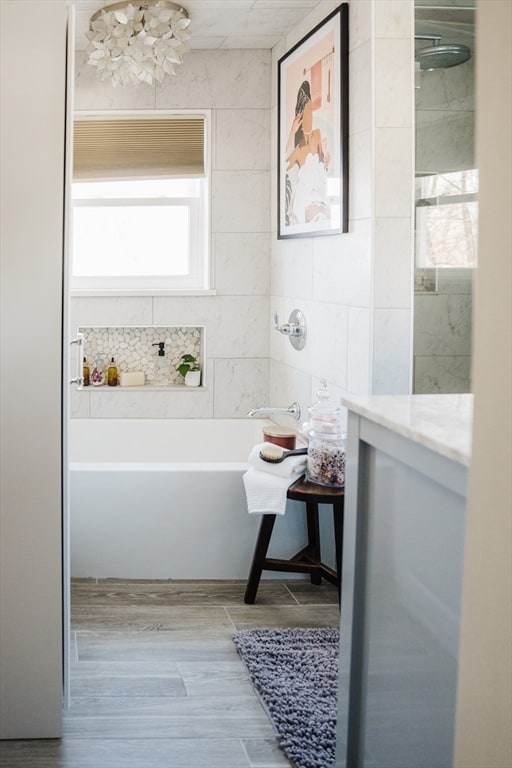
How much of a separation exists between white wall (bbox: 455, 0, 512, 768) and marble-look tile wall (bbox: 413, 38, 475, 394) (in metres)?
2.22

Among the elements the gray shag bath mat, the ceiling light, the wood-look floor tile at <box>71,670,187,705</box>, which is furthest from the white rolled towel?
the ceiling light

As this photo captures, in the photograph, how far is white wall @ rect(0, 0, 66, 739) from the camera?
228 centimetres

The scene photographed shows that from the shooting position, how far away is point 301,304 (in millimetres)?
4449

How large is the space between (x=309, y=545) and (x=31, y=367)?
1815 mm

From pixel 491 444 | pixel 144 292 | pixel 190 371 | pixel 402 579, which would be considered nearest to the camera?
pixel 491 444

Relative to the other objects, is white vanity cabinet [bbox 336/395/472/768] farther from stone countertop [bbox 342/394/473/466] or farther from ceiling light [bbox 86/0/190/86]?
ceiling light [bbox 86/0/190/86]

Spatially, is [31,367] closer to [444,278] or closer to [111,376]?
[444,278]

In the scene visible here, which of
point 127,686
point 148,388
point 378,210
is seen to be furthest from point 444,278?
point 148,388

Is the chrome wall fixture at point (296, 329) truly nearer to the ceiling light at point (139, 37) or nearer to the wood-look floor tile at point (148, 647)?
the ceiling light at point (139, 37)

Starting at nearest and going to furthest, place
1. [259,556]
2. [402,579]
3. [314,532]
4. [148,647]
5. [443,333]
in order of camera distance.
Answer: [402,579] < [148,647] < [443,333] < [259,556] < [314,532]

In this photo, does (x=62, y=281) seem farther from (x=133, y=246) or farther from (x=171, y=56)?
(x=133, y=246)

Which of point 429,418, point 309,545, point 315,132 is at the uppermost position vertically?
point 315,132

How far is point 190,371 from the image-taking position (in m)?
5.12

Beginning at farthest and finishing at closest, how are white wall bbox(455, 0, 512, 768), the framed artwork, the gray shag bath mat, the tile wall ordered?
the tile wall → the framed artwork → the gray shag bath mat → white wall bbox(455, 0, 512, 768)
